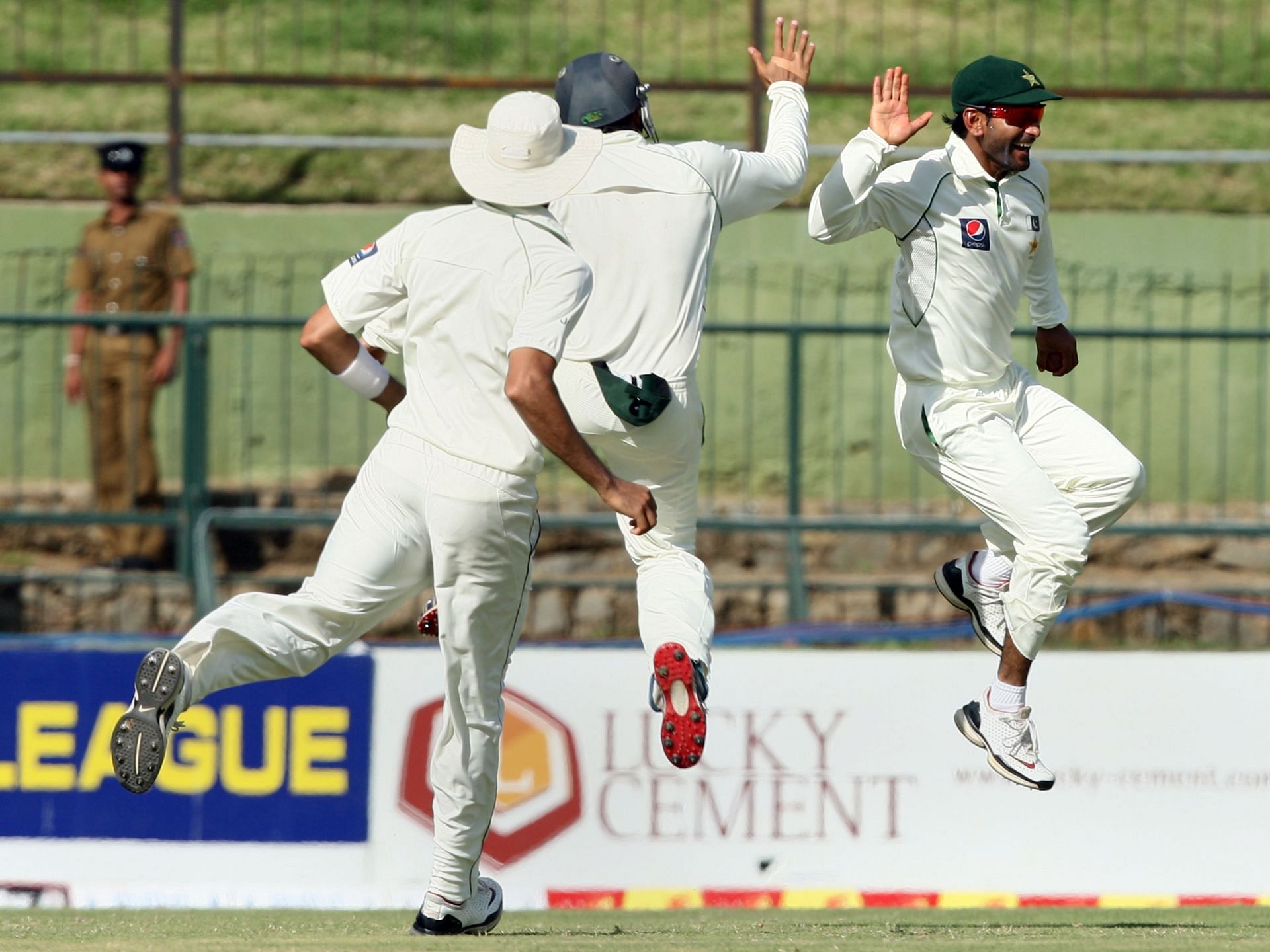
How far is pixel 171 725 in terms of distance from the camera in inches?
231

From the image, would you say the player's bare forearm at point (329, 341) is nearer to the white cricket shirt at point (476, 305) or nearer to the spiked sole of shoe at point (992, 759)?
the white cricket shirt at point (476, 305)

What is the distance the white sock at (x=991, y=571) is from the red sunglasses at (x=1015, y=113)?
4.86 feet

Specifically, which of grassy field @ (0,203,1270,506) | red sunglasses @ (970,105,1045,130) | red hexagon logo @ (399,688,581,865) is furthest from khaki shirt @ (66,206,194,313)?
red sunglasses @ (970,105,1045,130)

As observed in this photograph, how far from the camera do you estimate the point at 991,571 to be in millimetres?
6934

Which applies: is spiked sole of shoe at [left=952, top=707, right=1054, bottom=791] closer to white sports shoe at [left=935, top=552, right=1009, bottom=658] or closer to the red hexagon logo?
white sports shoe at [left=935, top=552, right=1009, bottom=658]

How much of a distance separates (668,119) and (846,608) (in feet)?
17.1

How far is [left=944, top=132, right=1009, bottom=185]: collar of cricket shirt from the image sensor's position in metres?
6.52

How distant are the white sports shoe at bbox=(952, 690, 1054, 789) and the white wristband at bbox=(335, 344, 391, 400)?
7.38 ft

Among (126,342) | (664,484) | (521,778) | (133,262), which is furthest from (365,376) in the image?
(133,262)

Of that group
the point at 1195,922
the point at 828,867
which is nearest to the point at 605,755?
the point at 828,867

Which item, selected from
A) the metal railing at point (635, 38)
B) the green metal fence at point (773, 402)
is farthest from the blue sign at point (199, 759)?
the metal railing at point (635, 38)

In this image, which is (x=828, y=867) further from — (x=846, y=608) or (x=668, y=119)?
(x=668, y=119)

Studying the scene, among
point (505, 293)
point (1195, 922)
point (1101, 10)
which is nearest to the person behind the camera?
point (505, 293)

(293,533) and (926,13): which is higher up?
(926,13)
